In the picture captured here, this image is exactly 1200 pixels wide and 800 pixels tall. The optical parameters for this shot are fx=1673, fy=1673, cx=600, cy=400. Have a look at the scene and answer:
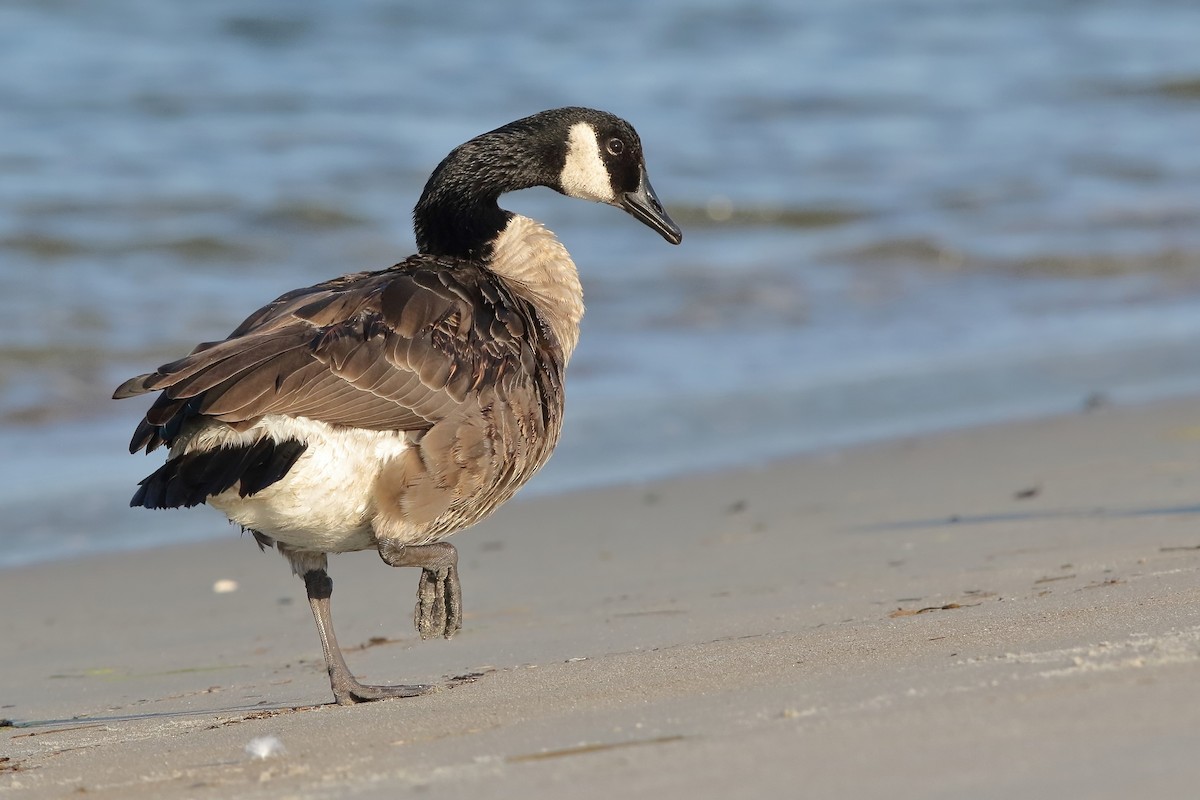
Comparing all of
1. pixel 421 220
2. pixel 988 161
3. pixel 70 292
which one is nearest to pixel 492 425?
pixel 421 220

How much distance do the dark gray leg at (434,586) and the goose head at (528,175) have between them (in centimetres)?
128

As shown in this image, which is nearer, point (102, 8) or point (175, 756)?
point (175, 756)

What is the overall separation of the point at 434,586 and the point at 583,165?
1.89 metres

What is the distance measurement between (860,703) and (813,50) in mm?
18207

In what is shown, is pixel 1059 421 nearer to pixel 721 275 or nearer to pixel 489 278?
pixel 489 278

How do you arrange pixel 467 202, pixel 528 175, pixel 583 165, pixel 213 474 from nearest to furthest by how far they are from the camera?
pixel 213 474 < pixel 467 202 < pixel 528 175 < pixel 583 165

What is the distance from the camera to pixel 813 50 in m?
20.7

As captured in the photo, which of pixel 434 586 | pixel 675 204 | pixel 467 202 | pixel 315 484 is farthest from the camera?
pixel 675 204

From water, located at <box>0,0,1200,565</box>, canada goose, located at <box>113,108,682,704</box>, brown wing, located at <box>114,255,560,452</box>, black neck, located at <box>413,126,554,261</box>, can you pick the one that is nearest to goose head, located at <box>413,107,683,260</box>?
black neck, located at <box>413,126,554,261</box>

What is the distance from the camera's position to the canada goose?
167 inches

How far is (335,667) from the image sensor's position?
450 centimetres

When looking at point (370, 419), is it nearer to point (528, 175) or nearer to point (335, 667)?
point (335, 667)

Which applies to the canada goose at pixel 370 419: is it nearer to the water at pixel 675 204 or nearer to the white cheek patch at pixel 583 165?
the white cheek patch at pixel 583 165

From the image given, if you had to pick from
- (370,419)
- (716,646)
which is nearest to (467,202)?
(370,419)
